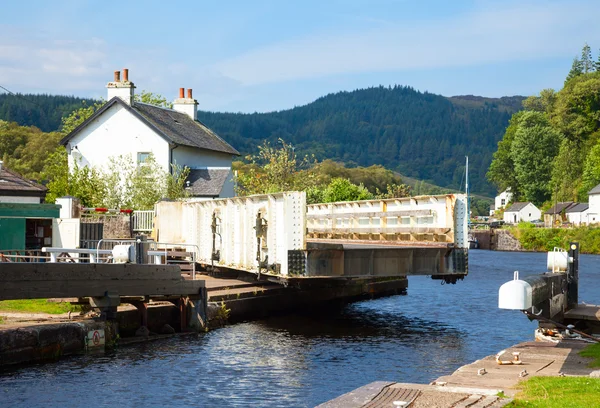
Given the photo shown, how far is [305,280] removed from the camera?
2792 cm

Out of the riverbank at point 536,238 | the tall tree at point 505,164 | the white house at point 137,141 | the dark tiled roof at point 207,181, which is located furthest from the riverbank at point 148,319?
the tall tree at point 505,164

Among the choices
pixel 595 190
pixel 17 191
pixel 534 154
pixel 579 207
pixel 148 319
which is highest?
pixel 534 154

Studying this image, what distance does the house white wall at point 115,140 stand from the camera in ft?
208

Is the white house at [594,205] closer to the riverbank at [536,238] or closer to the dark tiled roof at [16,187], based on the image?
the riverbank at [536,238]

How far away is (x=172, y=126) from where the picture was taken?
2628 inches

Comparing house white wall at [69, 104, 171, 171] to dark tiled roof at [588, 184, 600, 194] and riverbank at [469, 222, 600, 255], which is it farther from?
dark tiled roof at [588, 184, 600, 194]

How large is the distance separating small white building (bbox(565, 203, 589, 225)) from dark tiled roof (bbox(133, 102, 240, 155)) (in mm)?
79083

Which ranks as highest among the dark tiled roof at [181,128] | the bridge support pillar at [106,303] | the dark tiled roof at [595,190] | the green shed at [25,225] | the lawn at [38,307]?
the dark tiled roof at [181,128]

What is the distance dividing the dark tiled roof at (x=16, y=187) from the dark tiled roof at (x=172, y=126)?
67.6 feet

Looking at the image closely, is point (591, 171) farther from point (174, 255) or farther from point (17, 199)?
point (174, 255)

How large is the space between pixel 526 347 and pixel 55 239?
958 inches

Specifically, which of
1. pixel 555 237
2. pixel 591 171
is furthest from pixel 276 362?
pixel 591 171

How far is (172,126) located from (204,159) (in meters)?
3.82

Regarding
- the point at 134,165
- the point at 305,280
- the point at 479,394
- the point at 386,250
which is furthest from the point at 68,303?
the point at 134,165
